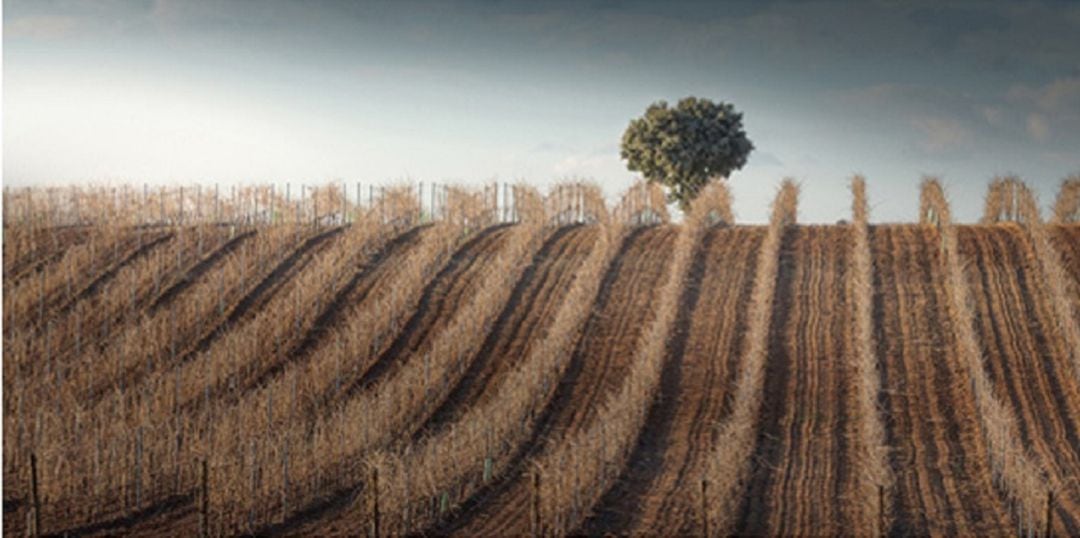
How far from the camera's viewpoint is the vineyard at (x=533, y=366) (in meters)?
19.5

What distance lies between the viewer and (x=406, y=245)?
3622 centimetres

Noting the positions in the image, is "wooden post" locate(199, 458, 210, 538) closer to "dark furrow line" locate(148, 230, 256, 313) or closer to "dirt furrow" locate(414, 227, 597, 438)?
"dirt furrow" locate(414, 227, 597, 438)

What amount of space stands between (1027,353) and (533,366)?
10.1 metres

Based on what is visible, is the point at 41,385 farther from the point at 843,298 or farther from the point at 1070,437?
the point at 1070,437

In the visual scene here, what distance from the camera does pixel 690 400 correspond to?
1039 inches

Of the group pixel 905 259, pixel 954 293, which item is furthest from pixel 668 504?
pixel 905 259

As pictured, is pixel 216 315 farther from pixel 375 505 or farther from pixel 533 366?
pixel 375 505

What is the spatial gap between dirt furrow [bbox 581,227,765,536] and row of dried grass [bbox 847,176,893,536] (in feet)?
7.74

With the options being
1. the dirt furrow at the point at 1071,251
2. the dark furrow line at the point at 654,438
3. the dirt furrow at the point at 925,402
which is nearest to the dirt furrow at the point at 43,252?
the dark furrow line at the point at 654,438

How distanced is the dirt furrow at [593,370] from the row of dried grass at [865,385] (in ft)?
14.9

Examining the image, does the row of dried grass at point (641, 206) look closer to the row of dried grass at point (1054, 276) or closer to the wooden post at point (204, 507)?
the row of dried grass at point (1054, 276)

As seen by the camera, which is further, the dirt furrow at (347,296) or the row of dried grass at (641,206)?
the row of dried grass at (641,206)

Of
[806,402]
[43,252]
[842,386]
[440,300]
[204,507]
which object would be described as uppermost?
[43,252]

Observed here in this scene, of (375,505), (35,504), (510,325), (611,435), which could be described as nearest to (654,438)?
(611,435)
